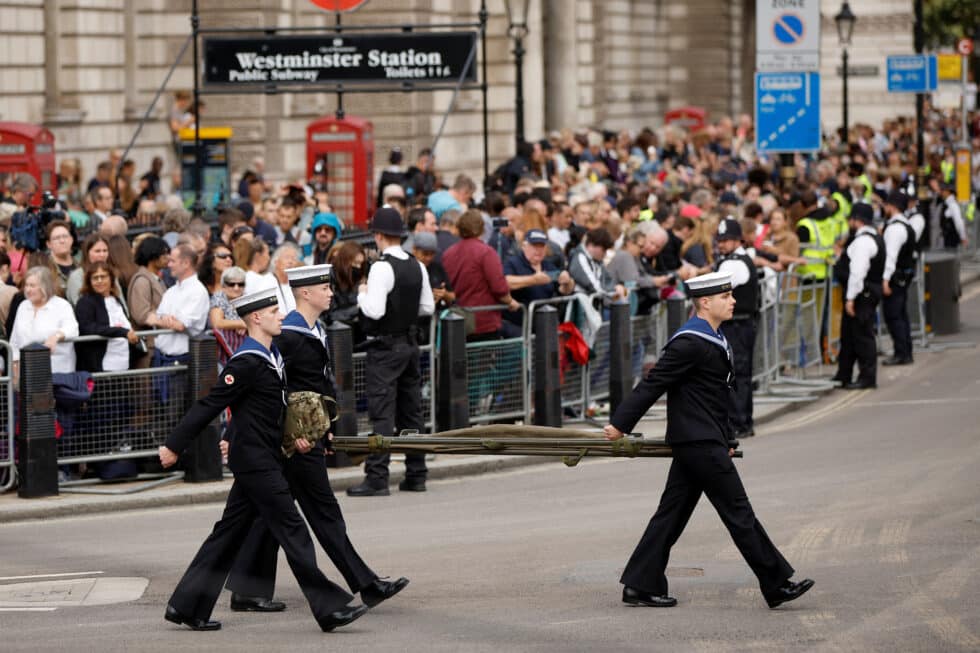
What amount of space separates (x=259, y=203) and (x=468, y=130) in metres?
16.0

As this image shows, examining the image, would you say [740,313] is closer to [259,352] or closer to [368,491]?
[368,491]

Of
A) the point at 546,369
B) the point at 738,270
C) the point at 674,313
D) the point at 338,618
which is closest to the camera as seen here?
the point at 338,618

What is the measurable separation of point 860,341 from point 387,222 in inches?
310

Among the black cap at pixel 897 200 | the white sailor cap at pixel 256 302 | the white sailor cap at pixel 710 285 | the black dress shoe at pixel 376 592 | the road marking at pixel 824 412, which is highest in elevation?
the black cap at pixel 897 200

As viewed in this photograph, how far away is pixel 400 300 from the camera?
44.7 feet

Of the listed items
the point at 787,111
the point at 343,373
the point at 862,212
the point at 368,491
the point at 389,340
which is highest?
the point at 787,111

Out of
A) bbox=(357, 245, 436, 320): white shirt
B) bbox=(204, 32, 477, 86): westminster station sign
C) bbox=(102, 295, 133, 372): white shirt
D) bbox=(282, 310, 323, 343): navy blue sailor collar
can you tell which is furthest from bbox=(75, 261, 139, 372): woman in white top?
bbox=(204, 32, 477, 86): westminster station sign

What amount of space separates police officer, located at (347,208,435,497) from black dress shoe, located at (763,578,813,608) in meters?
4.42

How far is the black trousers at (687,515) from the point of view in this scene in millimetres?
9766

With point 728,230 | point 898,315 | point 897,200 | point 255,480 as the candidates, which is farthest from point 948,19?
point 255,480

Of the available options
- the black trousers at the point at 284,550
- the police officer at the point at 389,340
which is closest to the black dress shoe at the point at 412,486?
the police officer at the point at 389,340

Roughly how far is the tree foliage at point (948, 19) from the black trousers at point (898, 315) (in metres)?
47.1

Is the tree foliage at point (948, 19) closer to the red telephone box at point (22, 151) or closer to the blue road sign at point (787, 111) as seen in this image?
the blue road sign at point (787, 111)

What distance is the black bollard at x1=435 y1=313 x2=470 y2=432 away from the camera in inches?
591
